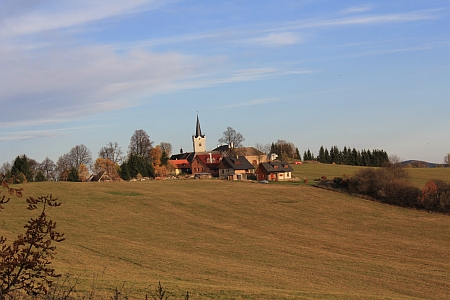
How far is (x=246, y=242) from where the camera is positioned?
3844cm

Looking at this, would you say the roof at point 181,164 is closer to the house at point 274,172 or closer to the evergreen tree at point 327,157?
the house at point 274,172

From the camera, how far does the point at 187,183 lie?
273ft

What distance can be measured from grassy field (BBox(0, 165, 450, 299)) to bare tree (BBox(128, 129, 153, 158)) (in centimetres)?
4959

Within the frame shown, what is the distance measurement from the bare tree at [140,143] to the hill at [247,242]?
50.4 metres

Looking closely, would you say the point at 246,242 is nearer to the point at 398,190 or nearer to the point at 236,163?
the point at 398,190

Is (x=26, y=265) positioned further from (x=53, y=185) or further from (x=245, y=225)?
(x=53, y=185)

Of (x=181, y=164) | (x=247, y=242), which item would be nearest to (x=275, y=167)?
(x=181, y=164)

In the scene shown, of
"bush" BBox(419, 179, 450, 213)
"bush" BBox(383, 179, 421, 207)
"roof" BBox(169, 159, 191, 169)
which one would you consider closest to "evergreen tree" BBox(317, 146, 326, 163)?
"roof" BBox(169, 159, 191, 169)

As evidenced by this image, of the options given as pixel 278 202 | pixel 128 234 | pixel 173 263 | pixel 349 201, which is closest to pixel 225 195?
pixel 278 202

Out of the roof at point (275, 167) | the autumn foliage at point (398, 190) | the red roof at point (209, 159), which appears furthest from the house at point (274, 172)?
the red roof at point (209, 159)

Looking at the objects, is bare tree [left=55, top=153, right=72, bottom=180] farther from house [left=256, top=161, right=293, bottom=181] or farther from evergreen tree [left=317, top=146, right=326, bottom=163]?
evergreen tree [left=317, top=146, right=326, bottom=163]

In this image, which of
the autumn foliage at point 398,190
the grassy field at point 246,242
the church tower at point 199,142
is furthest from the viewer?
the church tower at point 199,142

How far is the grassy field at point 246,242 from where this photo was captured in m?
21.8

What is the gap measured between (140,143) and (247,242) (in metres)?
90.3
